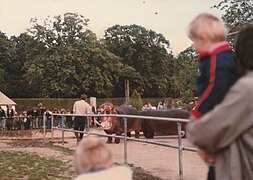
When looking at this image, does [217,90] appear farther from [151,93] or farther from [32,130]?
[151,93]

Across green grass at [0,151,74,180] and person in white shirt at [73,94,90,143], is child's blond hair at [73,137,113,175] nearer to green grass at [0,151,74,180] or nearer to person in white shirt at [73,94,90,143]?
green grass at [0,151,74,180]

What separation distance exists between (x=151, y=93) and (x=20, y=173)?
6579 centimetres

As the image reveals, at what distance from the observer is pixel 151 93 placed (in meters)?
74.7

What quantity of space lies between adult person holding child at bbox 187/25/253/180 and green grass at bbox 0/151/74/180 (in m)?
6.39

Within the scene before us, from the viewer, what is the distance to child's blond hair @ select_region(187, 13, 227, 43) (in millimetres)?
2576

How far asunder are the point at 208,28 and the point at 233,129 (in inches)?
22.9

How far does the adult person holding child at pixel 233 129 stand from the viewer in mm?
2305

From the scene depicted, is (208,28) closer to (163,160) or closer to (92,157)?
(92,157)

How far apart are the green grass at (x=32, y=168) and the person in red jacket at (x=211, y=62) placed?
633 centimetres

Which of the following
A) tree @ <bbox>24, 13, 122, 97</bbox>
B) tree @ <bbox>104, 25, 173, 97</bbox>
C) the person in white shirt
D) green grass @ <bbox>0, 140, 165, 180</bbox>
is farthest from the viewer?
tree @ <bbox>104, 25, 173, 97</bbox>

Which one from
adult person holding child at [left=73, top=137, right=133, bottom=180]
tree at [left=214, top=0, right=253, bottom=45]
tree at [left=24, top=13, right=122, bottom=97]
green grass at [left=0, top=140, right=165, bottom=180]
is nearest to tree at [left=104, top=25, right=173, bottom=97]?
tree at [left=24, top=13, right=122, bottom=97]

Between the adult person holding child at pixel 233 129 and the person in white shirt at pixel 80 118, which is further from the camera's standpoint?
the person in white shirt at pixel 80 118

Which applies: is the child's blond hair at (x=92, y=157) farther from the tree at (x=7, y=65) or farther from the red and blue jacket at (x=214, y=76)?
the tree at (x=7, y=65)

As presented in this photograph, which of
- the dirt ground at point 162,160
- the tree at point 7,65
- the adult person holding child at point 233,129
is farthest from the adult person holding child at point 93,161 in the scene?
the tree at point 7,65
